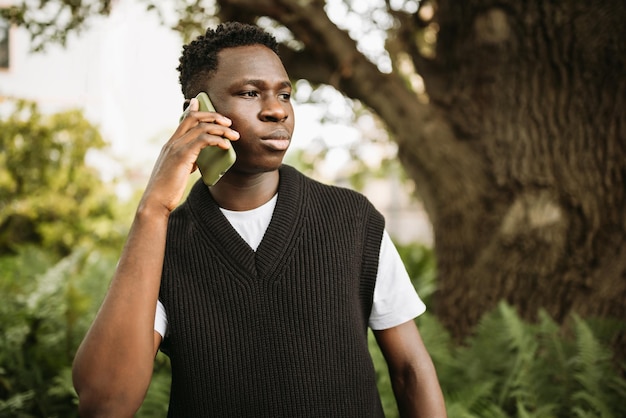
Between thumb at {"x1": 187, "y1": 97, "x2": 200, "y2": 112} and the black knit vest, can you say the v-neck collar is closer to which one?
the black knit vest

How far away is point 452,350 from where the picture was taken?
14.2 ft

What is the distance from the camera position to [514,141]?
4.21 metres

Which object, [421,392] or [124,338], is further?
[421,392]

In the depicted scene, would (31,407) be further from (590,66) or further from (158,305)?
(590,66)

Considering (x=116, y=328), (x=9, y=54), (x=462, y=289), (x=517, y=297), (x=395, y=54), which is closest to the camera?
(x=116, y=328)

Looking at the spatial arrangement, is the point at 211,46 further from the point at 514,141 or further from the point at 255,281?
the point at 514,141

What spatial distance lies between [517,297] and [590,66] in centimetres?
161

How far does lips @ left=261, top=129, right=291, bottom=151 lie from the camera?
1.91 metres

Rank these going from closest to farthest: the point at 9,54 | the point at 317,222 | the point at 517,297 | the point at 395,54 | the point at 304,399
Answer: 1. the point at 304,399
2. the point at 317,222
3. the point at 517,297
4. the point at 395,54
5. the point at 9,54

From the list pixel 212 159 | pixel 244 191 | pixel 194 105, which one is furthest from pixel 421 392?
pixel 194 105

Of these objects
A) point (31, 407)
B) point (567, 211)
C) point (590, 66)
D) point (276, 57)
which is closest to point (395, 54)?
point (590, 66)

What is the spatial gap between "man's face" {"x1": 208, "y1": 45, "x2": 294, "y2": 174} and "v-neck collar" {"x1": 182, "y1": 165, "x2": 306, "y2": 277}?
0.19 m

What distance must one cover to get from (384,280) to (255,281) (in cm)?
45

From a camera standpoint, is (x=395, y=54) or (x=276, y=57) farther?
(x=395, y=54)
